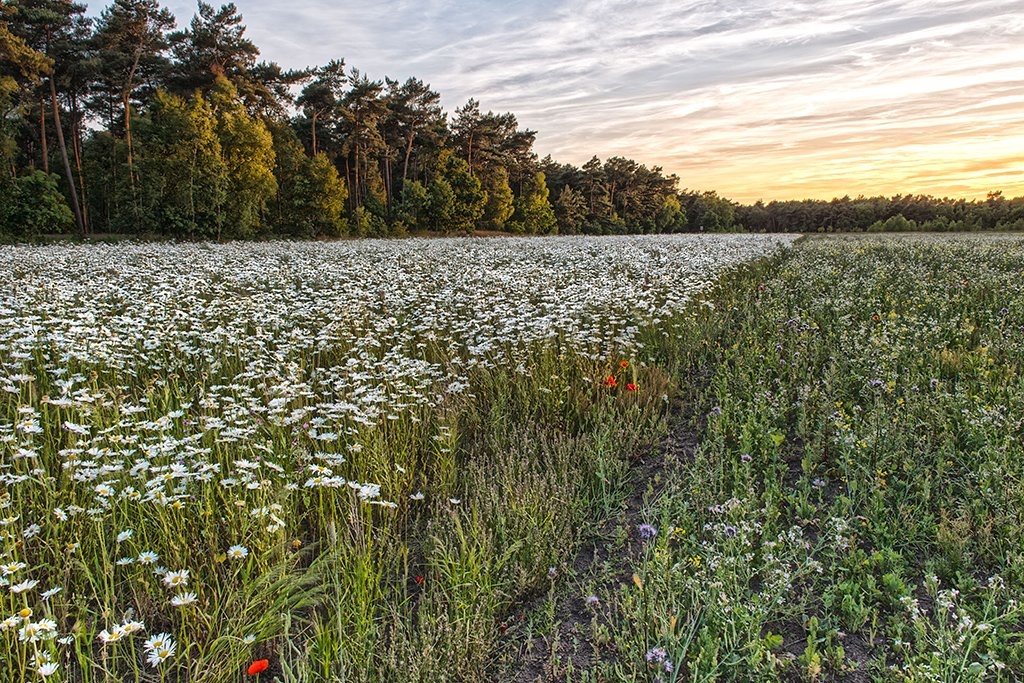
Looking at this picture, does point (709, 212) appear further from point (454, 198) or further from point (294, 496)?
point (294, 496)

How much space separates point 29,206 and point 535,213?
181 ft

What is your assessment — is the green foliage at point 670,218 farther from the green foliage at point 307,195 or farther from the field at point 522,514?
the field at point 522,514

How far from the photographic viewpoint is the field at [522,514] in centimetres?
253

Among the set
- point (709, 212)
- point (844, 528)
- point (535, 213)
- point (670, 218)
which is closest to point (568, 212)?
point (535, 213)

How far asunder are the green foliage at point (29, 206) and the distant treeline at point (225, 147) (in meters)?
0.11

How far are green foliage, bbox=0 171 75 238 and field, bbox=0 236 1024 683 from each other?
43254mm

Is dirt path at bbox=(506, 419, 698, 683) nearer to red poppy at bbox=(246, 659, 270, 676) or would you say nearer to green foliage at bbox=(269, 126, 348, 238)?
red poppy at bbox=(246, 659, 270, 676)

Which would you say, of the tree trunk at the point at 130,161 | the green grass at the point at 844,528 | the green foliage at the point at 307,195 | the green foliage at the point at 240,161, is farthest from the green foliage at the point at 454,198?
the green grass at the point at 844,528

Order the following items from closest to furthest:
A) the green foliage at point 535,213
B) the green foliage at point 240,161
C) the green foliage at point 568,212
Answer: the green foliage at point 240,161, the green foliage at point 535,213, the green foliage at point 568,212

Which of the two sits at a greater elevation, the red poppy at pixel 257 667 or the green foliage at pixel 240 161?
the green foliage at pixel 240 161

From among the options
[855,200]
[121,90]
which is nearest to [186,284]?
[121,90]

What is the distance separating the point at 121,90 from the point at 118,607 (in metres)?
59.5

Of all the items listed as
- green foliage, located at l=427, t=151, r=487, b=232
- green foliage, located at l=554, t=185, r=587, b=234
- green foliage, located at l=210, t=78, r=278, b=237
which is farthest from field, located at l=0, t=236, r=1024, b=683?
green foliage, located at l=554, t=185, r=587, b=234

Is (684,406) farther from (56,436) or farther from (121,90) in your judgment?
(121,90)
